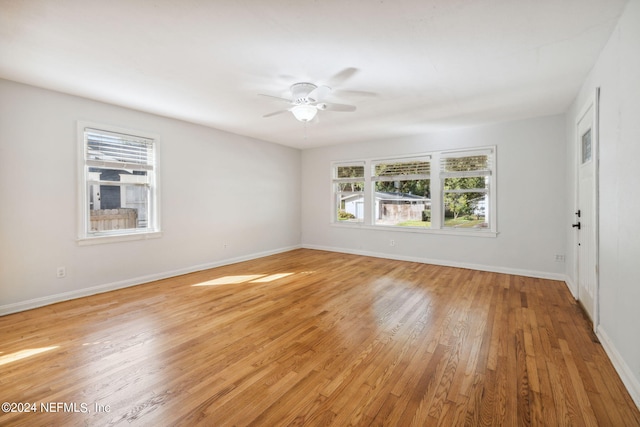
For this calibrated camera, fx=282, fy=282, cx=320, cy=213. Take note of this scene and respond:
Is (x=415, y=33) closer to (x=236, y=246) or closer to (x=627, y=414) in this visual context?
(x=627, y=414)

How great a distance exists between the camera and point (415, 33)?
90.0 inches

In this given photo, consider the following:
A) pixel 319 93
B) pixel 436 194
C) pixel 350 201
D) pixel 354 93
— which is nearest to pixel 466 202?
pixel 436 194

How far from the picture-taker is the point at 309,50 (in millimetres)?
2516

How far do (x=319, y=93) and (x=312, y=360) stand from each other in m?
2.92

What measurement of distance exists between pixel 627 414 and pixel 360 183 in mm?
5415

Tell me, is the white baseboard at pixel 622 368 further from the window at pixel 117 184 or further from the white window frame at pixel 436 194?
the window at pixel 117 184

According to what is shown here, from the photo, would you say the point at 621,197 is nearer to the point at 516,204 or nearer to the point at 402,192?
the point at 516,204

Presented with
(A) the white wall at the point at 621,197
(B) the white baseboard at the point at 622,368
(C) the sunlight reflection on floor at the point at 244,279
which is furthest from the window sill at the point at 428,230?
(B) the white baseboard at the point at 622,368

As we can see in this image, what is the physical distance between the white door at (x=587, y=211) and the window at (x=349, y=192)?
3.85m

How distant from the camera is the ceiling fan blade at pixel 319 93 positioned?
3.32 m

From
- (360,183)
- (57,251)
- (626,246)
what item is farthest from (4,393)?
(360,183)

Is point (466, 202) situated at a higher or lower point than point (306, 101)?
lower

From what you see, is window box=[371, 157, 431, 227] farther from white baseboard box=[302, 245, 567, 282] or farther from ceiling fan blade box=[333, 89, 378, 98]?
ceiling fan blade box=[333, 89, 378, 98]

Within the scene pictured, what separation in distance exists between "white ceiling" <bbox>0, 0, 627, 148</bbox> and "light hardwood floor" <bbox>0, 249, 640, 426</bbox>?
2.61 m
